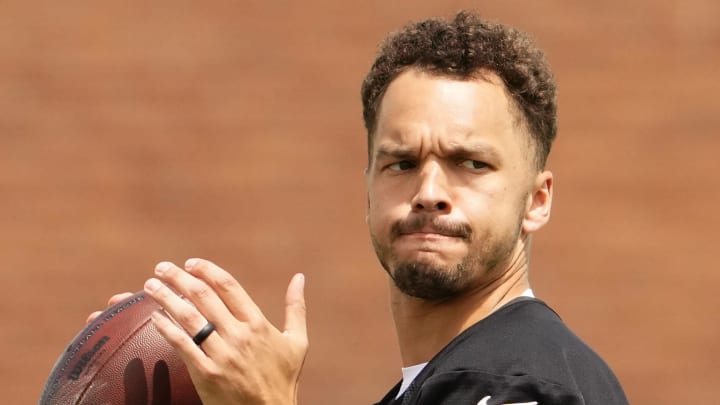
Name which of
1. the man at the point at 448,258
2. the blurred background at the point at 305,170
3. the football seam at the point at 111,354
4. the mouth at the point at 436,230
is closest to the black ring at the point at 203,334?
the man at the point at 448,258

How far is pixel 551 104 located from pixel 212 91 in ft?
22.5

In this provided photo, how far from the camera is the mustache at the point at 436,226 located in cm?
292

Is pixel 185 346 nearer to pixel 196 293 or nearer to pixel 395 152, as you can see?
pixel 196 293

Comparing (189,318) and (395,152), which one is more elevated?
(395,152)

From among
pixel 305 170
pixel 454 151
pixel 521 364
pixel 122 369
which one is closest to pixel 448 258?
pixel 454 151

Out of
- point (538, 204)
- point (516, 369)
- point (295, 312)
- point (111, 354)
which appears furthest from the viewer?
point (538, 204)

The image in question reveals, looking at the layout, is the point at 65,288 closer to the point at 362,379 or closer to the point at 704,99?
the point at 362,379

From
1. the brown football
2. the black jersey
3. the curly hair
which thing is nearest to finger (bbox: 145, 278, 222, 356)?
the brown football

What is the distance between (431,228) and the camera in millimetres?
2922

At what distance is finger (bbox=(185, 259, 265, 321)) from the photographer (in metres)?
2.72

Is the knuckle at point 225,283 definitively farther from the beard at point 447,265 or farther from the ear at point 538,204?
the ear at point 538,204

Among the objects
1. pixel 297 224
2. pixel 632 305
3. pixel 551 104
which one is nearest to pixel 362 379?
pixel 297 224

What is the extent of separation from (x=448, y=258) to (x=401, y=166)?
27 centimetres

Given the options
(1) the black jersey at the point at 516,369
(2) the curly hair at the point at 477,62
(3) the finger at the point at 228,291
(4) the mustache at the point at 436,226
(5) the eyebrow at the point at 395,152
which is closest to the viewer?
(1) the black jersey at the point at 516,369
